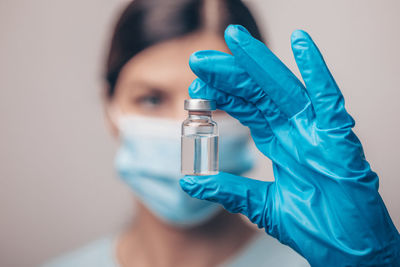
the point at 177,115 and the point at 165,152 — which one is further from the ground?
the point at 177,115

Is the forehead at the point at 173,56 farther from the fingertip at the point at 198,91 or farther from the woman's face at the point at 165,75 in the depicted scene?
the fingertip at the point at 198,91

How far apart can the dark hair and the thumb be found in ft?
2.41

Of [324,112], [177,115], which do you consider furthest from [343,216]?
[177,115]

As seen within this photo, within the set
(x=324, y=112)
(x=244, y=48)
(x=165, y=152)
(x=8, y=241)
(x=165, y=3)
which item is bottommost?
(x=8, y=241)

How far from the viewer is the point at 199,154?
109cm

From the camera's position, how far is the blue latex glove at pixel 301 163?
873 mm

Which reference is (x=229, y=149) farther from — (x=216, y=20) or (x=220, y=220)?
(x=216, y=20)

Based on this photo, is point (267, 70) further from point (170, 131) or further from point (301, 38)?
point (170, 131)

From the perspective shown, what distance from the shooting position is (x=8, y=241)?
6.80 feet

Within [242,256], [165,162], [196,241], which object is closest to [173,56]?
[165,162]

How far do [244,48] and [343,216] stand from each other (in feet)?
1.64

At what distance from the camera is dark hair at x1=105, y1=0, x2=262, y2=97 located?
1.44 meters

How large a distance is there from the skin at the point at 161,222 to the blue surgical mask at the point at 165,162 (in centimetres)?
7

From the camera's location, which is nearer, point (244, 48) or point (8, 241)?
point (244, 48)
